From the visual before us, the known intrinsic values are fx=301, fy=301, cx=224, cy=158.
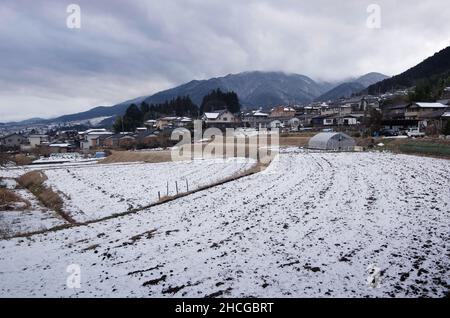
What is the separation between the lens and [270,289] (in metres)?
7.48

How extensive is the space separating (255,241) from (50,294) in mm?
6353

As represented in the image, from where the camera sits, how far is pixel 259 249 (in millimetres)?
9977

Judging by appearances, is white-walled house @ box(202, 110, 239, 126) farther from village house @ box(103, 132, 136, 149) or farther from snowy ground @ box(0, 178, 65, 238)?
snowy ground @ box(0, 178, 65, 238)

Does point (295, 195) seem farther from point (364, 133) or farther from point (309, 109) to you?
point (309, 109)

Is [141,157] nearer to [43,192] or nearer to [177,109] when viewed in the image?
[43,192]

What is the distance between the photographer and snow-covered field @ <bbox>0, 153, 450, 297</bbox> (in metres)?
7.73

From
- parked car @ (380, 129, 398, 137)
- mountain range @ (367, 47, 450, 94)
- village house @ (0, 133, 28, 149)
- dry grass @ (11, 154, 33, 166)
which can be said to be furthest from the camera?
mountain range @ (367, 47, 450, 94)

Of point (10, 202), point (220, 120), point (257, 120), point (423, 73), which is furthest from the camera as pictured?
point (423, 73)

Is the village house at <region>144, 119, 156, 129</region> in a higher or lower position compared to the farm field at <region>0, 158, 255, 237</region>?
higher

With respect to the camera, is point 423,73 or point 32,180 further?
point 423,73

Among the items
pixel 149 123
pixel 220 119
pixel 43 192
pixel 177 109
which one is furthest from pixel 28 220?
pixel 177 109

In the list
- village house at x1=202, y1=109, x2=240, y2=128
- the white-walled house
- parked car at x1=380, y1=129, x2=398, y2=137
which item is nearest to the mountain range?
parked car at x1=380, y1=129, x2=398, y2=137

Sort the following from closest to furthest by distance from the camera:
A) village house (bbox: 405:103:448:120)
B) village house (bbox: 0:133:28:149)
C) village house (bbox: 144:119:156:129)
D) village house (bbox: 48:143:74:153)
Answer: village house (bbox: 405:103:448:120), village house (bbox: 48:143:74:153), village house (bbox: 0:133:28:149), village house (bbox: 144:119:156:129)
